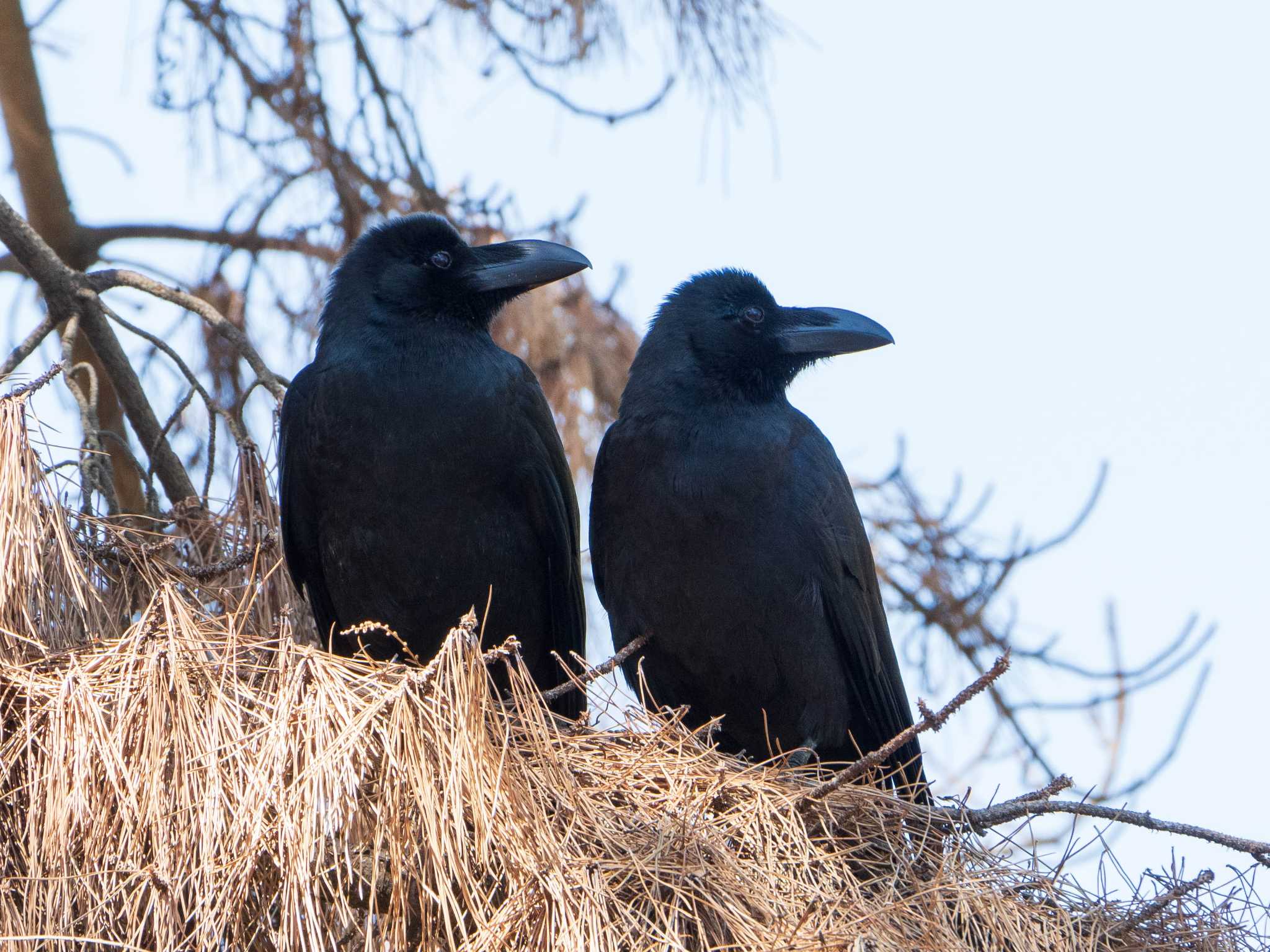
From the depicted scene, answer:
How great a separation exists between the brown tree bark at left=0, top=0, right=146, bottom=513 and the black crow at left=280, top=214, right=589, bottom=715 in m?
1.21

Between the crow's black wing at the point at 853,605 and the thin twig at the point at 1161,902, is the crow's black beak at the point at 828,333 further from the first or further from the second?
the thin twig at the point at 1161,902

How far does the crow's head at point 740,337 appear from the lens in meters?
4.42

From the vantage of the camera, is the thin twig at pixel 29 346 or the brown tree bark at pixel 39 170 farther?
the brown tree bark at pixel 39 170

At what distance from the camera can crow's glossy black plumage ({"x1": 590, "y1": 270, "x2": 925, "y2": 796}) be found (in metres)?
4.05

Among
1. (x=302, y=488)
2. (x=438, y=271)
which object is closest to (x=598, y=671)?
(x=302, y=488)

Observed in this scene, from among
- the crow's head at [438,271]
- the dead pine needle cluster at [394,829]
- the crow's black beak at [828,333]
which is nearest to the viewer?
the dead pine needle cluster at [394,829]

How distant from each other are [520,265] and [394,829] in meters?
2.39

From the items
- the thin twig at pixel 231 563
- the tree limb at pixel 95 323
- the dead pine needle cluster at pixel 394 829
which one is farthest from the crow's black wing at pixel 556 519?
the dead pine needle cluster at pixel 394 829

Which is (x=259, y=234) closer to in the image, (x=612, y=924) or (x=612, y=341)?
(x=612, y=341)

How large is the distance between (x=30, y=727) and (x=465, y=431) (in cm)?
166

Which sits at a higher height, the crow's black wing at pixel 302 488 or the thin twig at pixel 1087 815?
the crow's black wing at pixel 302 488

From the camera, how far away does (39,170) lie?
529 cm

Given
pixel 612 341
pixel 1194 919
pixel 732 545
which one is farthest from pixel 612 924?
pixel 612 341

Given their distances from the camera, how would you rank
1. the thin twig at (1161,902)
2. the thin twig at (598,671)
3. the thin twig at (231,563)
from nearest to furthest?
the thin twig at (1161,902)
the thin twig at (598,671)
the thin twig at (231,563)
